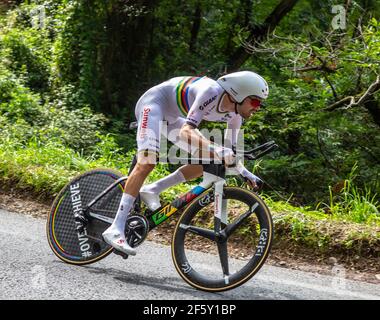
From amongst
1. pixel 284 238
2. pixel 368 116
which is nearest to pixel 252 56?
pixel 368 116

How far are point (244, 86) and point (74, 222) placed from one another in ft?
6.66

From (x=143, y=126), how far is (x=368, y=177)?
5.99 metres

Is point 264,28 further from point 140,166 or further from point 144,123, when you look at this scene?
point 140,166

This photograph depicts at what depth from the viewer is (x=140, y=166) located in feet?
14.7

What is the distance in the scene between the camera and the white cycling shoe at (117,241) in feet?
14.4

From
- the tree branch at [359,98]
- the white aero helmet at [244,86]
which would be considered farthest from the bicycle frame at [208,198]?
the tree branch at [359,98]

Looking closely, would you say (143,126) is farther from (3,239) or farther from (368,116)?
(368,116)

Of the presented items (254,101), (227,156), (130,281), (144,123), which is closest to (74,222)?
(130,281)

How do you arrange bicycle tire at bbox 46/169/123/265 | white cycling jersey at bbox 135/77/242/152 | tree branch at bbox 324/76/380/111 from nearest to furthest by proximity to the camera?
1. white cycling jersey at bbox 135/77/242/152
2. bicycle tire at bbox 46/169/123/265
3. tree branch at bbox 324/76/380/111

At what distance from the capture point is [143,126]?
4.48 meters

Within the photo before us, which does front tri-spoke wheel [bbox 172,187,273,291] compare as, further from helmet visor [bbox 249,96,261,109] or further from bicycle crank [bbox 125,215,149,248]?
helmet visor [bbox 249,96,261,109]

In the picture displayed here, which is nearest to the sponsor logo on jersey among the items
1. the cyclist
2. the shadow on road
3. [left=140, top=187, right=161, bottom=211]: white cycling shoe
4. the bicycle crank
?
the cyclist

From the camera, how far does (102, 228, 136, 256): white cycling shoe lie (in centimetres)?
440

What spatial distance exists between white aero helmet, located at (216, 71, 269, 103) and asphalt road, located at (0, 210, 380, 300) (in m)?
1.50
